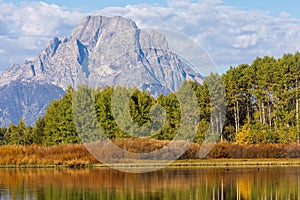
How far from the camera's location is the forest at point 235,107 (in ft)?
224

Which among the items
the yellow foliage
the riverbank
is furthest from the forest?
the riverbank

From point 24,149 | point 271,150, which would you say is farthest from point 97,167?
point 271,150

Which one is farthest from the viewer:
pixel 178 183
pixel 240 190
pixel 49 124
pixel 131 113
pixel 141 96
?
pixel 49 124

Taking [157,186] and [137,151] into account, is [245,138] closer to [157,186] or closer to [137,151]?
[137,151]

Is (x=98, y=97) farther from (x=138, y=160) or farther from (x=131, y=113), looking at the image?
(x=138, y=160)

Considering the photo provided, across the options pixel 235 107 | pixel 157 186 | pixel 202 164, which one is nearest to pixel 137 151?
pixel 202 164

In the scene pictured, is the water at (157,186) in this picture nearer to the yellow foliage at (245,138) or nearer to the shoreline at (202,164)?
the shoreline at (202,164)

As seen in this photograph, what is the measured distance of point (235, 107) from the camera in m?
78.9

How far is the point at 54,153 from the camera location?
58750mm

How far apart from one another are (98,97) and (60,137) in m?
6.76

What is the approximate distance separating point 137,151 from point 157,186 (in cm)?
2356

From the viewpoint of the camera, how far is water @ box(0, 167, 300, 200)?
3022 centimetres

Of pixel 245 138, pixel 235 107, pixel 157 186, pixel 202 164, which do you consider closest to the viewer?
pixel 157 186

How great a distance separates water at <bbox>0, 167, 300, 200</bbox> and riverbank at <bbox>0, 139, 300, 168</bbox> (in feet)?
37.9
